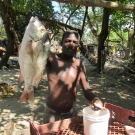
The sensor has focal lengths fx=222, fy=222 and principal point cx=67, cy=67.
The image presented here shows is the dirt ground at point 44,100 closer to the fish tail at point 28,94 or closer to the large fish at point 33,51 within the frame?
the fish tail at point 28,94

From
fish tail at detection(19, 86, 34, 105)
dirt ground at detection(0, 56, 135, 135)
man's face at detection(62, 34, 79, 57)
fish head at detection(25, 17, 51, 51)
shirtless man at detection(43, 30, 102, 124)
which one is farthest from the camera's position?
dirt ground at detection(0, 56, 135, 135)

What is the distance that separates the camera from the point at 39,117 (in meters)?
5.45

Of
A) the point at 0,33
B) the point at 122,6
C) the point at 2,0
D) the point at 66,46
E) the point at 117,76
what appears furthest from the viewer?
the point at 0,33

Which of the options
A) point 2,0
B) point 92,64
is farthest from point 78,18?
point 2,0

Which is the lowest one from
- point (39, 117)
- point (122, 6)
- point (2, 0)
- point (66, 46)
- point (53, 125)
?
point (39, 117)

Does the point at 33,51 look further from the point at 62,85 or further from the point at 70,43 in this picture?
the point at 62,85

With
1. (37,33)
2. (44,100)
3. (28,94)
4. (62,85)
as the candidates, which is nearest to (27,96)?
(28,94)

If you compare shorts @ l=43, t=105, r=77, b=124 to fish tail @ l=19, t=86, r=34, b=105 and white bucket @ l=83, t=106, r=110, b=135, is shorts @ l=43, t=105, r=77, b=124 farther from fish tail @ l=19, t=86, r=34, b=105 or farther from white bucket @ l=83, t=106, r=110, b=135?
white bucket @ l=83, t=106, r=110, b=135

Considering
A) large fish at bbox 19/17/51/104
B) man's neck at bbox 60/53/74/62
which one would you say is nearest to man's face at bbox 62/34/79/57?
man's neck at bbox 60/53/74/62

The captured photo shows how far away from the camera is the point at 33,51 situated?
194 centimetres

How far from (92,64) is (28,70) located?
12.8 meters

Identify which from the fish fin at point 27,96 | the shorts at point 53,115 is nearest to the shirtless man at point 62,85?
the shorts at point 53,115

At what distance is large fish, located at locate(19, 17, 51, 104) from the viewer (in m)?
1.91

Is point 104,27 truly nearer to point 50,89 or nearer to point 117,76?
point 117,76
